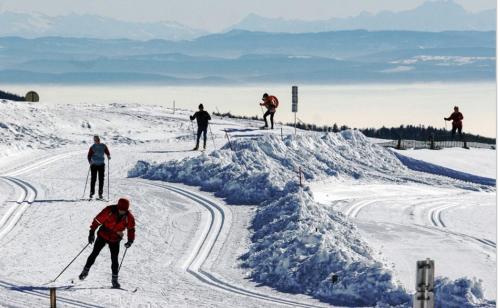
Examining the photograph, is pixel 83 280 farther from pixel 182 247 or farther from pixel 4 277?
pixel 182 247

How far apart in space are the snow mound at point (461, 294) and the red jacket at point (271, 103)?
2223cm

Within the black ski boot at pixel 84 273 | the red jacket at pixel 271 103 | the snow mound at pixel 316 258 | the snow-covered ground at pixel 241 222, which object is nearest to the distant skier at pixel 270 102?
the red jacket at pixel 271 103

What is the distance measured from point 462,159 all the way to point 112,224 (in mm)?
25197

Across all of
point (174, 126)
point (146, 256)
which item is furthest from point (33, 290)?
point (174, 126)

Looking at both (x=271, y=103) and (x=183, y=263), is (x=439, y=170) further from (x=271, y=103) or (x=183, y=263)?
(x=183, y=263)

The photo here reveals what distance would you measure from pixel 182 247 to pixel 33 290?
4.67 m

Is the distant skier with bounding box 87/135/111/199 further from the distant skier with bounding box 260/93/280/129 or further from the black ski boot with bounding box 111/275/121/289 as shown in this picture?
the distant skier with bounding box 260/93/280/129

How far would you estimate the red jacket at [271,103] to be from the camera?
122 ft

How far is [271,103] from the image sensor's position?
123 feet

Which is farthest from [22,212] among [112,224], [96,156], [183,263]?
[112,224]

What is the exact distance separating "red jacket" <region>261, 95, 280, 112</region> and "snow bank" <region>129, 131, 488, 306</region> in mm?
2971

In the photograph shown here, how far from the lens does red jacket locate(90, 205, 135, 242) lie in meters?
15.0

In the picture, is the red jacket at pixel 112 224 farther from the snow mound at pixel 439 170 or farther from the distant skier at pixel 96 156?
the snow mound at pixel 439 170

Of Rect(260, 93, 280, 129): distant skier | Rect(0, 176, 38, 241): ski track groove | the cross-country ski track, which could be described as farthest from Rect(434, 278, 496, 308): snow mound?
Rect(260, 93, 280, 129): distant skier
